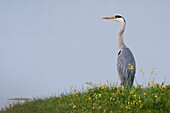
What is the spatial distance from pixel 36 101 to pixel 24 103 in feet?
2.33

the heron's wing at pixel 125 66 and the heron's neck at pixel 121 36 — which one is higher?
the heron's neck at pixel 121 36

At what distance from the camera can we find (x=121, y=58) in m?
13.3

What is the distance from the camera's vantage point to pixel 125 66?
518 inches

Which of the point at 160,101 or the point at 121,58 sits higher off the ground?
the point at 121,58

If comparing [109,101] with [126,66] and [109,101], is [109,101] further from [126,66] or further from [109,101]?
[126,66]

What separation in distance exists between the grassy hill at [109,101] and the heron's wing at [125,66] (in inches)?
46.7

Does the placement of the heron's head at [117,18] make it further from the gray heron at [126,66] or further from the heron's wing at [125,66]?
the heron's wing at [125,66]

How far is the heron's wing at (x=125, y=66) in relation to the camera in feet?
43.2

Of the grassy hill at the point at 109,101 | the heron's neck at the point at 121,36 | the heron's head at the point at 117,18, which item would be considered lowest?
the grassy hill at the point at 109,101

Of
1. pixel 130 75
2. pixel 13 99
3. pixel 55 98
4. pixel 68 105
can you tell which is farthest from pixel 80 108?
pixel 13 99

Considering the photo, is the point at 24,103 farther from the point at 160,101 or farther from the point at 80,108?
the point at 160,101

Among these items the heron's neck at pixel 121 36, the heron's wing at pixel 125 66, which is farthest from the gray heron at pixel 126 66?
the heron's neck at pixel 121 36

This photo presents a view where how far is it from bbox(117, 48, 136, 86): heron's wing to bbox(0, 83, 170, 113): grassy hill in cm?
119

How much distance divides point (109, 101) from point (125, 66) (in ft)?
9.31
